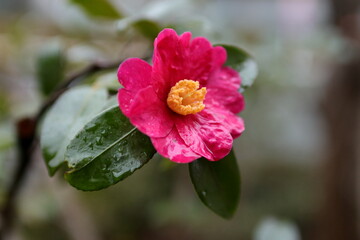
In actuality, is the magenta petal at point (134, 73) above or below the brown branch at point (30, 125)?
above

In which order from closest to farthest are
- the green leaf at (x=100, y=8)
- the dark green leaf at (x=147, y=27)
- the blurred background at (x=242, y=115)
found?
the dark green leaf at (x=147, y=27) → the green leaf at (x=100, y=8) → the blurred background at (x=242, y=115)

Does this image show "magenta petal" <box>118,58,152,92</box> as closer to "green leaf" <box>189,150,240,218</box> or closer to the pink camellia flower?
the pink camellia flower

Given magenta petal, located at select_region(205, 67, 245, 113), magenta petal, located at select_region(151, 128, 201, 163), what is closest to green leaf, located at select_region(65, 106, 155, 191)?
magenta petal, located at select_region(151, 128, 201, 163)

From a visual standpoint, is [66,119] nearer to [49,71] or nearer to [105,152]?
[105,152]

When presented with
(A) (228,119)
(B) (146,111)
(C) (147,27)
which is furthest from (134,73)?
(C) (147,27)

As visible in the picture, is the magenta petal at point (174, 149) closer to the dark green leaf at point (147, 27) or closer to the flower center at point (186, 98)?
the flower center at point (186, 98)

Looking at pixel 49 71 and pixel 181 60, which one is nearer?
pixel 181 60

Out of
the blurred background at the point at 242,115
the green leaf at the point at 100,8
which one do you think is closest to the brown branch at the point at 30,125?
the blurred background at the point at 242,115

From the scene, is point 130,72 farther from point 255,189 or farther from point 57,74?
point 255,189
